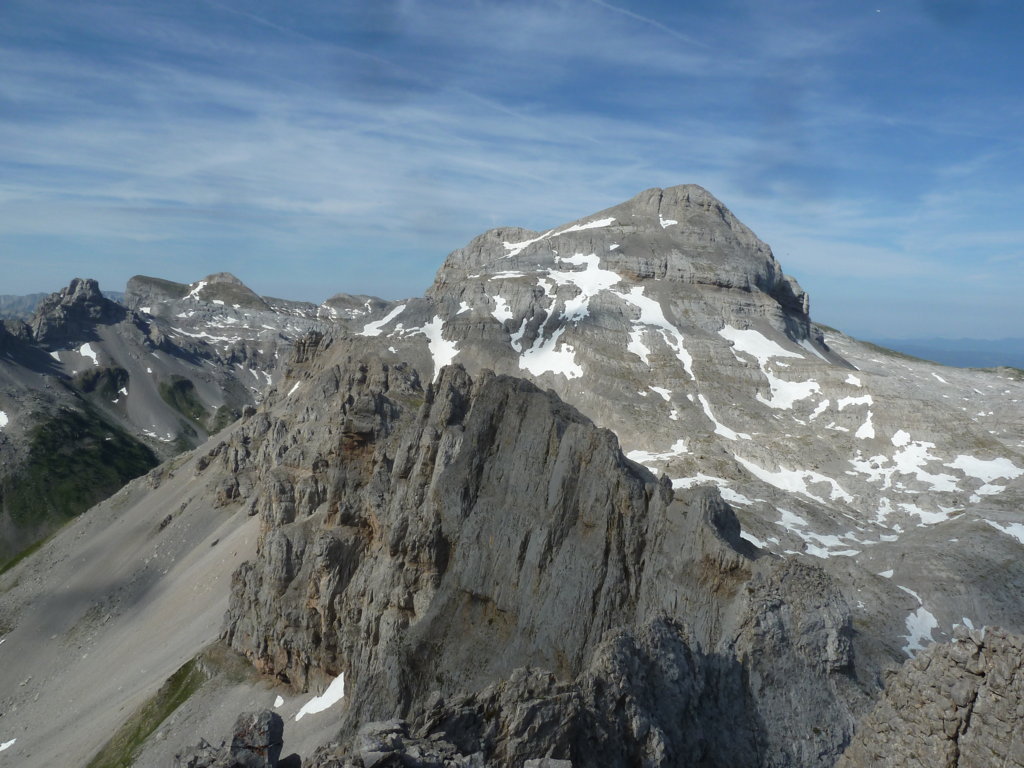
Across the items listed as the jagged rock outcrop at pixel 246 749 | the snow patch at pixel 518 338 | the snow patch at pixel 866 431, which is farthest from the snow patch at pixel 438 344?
the jagged rock outcrop at pixel 246 749

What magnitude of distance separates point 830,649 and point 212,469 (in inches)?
4213

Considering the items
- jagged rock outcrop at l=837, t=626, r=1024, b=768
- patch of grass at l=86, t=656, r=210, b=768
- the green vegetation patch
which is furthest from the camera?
the green vegetation patch

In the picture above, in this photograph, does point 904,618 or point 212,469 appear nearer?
point 904,618

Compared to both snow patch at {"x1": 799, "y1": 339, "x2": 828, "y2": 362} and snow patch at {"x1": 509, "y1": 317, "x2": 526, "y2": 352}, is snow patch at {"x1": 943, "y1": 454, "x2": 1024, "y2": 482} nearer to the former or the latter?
snow patch at {"x1": 799, "y1": 339, "x2": 828, "y2": 362}

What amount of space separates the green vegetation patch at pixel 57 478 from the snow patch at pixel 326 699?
137278 millimetres

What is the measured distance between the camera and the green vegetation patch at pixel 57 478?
162 meters

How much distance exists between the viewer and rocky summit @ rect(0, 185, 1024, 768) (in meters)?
16.9

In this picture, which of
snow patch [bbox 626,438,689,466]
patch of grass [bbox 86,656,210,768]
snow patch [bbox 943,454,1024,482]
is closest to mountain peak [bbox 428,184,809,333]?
snow patch [bbox 626,438,689,466]

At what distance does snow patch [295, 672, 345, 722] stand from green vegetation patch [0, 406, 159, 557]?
450 ft

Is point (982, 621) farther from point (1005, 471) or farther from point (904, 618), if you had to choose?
point (1005, 471)

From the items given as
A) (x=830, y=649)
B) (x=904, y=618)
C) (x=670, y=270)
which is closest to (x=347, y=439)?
(x=904, y=618)

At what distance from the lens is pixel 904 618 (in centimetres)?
3919

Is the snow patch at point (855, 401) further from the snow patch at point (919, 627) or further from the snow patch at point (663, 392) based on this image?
the snow patch at point (919, 627)

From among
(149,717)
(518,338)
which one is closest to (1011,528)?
(149,717)
